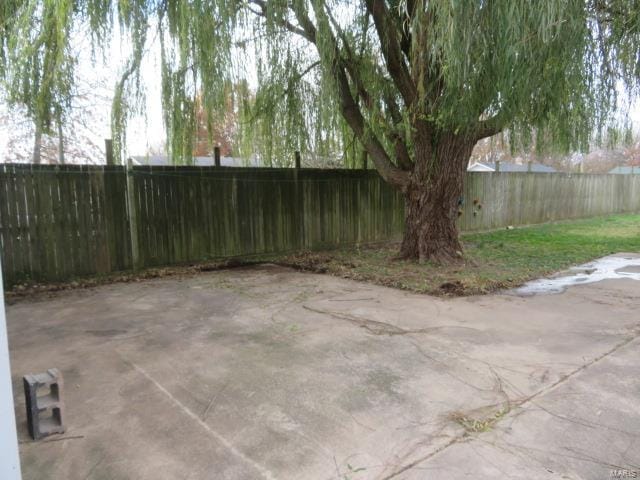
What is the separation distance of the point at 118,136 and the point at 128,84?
740 millimetres

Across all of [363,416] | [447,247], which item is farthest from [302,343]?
[447,247]

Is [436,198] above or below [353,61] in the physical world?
below

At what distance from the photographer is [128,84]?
6422 mm

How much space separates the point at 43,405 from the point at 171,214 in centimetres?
486

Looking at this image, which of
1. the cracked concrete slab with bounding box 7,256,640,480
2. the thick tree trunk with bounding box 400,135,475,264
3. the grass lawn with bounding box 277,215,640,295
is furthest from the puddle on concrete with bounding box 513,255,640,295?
the thick tree trunk with bounding box 400,135,475,264

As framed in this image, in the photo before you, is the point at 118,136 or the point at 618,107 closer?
the point at 618,107

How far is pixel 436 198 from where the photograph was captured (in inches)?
282

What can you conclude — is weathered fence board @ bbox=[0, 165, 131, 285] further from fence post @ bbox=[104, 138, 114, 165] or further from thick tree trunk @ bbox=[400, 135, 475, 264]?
thick tree trunk @ bbox=[400, 135, 475, 264]

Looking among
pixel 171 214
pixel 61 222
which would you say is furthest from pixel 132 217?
pixel 61 222

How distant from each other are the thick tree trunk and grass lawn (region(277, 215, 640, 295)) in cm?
31

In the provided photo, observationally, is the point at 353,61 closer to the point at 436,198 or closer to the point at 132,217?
the point at 436,198

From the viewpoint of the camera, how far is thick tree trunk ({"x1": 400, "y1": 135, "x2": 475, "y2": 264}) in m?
6.95

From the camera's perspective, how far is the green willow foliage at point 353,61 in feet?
13.9

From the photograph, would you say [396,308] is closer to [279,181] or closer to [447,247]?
[447,247]
